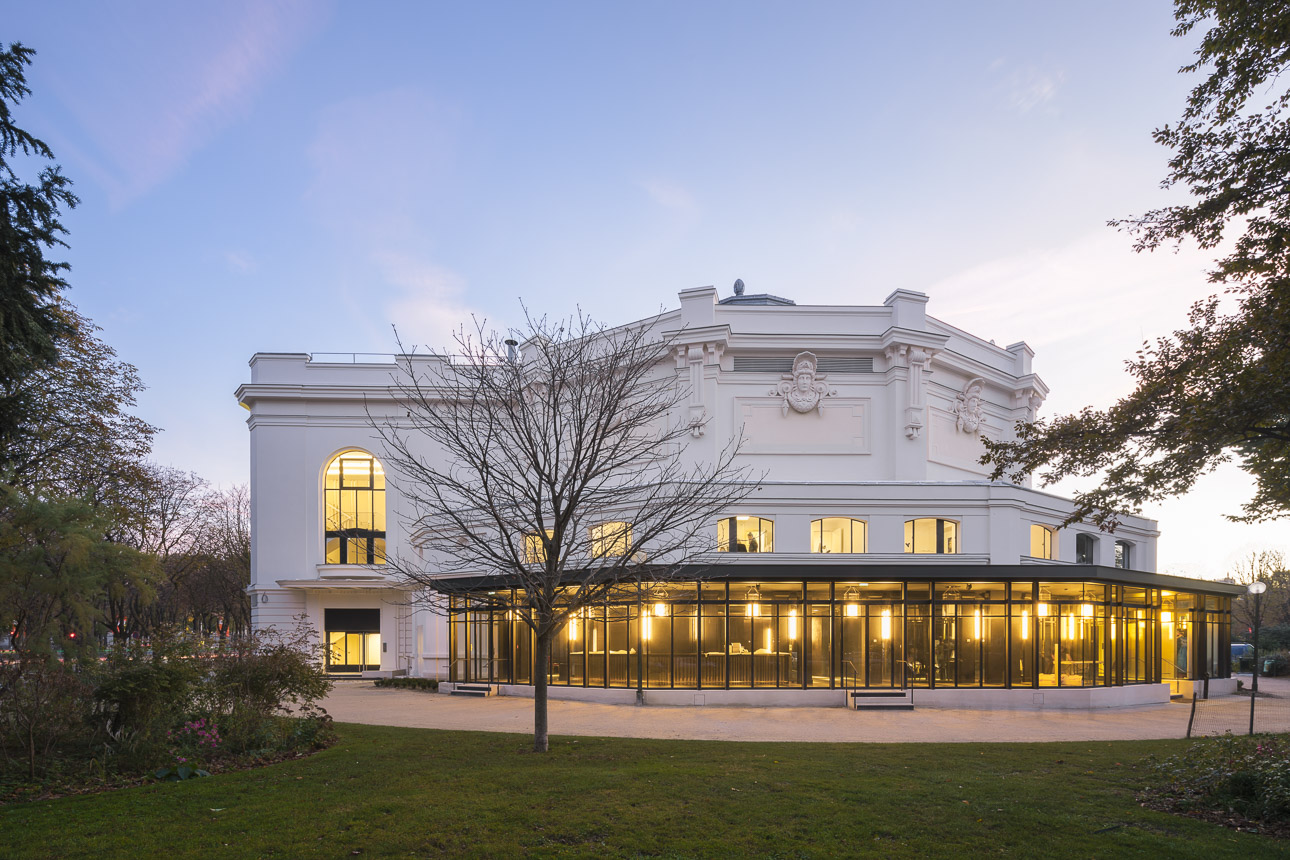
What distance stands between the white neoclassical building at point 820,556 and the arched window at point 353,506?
12 centimetres

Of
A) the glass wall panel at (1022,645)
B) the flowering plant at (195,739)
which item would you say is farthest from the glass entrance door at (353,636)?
the glass wall panel at (1022,645)

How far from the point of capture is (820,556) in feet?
92.4

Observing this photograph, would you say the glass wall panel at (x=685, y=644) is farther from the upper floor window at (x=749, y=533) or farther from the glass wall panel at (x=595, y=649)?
the upper floor window at (x=749, y=533)

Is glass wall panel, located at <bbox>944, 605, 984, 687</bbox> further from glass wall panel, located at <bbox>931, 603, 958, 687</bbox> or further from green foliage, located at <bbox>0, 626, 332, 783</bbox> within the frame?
green foliage, located at <bbox>0, 626, 332, 783</bbox>

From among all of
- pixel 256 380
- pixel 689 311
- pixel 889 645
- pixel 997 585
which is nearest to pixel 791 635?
pixel 889 645

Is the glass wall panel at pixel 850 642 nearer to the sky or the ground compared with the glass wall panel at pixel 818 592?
nearer to the ground

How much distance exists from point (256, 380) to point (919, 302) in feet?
114

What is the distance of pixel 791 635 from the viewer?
2484 centimetres

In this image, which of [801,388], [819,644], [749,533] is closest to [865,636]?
[819,644]

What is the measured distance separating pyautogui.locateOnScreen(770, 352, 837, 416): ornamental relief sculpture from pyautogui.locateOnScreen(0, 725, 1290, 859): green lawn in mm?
21890

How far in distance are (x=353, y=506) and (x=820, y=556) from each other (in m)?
27.1

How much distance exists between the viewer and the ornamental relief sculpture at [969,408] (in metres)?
37.1

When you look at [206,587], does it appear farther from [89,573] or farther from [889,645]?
[889,645]

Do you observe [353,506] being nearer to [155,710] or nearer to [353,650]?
[353,650]
